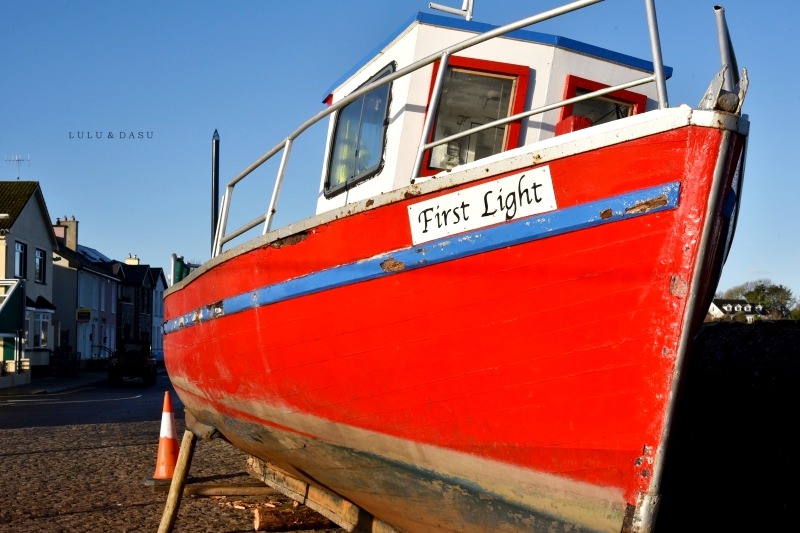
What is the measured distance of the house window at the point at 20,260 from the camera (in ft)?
116

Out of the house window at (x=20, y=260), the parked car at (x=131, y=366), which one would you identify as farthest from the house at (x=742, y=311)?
the house window at (x=20, y=260)

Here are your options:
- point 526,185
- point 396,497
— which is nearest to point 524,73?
point 526,185

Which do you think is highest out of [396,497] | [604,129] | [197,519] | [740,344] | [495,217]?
[604,129]

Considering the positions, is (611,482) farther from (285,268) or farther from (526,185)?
(285,268)

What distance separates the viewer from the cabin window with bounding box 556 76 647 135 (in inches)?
220

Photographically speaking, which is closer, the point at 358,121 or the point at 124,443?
the point at 358,121

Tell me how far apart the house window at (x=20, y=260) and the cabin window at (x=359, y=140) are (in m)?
32.3

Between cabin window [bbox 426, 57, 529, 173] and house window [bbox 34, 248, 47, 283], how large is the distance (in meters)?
36.3

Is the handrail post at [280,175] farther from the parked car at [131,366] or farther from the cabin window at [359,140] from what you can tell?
the parked car at [131,366]

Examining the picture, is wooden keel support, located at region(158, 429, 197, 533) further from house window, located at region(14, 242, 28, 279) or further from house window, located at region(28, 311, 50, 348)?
house window, located at region(28, 311, 50, 348)

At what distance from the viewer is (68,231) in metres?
48.8

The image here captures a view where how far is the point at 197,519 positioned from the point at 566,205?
4265mm

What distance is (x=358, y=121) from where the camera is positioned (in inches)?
238

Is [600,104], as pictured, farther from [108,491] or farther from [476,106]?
[108,491]
